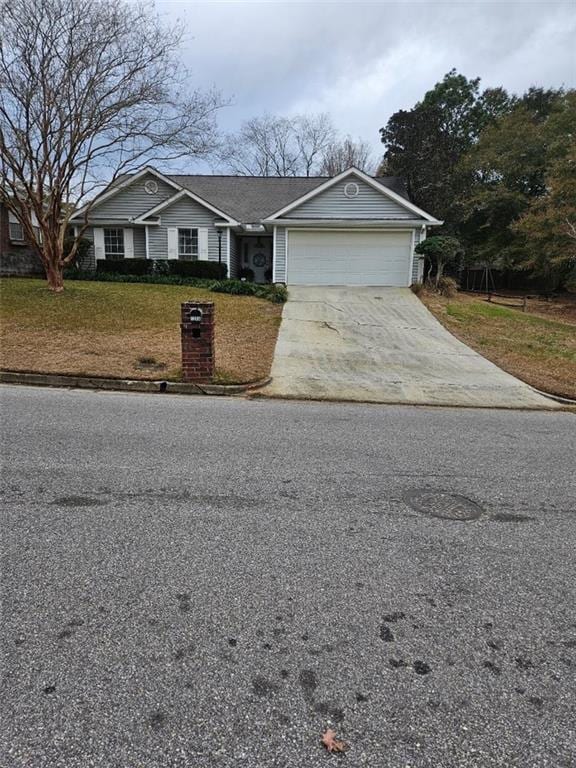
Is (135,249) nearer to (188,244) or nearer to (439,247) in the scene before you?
(188,244)

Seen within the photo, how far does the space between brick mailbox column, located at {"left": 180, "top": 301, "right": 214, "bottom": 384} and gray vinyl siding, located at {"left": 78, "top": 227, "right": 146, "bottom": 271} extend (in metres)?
15.1

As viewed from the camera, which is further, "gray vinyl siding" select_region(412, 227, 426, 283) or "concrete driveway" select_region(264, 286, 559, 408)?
"gray vinyl siding" select_region(412, 227, 426, 283)

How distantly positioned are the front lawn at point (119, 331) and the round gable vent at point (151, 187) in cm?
614

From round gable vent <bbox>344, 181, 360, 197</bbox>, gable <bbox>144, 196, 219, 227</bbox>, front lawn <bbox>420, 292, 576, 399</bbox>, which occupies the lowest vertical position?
front lawn <bbox>420, 292, 576, 399</bbox>

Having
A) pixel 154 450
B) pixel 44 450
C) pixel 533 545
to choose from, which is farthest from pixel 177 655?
pixel 44 450

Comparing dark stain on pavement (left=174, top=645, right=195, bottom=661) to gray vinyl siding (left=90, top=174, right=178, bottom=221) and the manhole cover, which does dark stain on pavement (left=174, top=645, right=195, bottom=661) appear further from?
gray vinyl siding (left=90, top=174, right=178, bottom=221)

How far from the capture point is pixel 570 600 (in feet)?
8.31

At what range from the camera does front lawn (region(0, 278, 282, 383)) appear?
8.31m

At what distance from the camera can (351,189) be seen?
19.2 meters

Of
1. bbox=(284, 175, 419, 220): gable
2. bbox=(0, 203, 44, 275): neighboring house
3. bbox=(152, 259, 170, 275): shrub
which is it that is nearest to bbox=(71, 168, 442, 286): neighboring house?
bbox=(284, 175, 419, 220): gable

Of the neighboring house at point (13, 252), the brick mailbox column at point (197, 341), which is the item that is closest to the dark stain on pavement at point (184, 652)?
the brick mailbox column at point (197, 341)

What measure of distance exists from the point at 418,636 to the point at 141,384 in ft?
20.0

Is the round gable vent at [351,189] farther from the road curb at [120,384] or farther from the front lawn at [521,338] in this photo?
the road curb at [120,384]

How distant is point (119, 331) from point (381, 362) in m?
6.03
